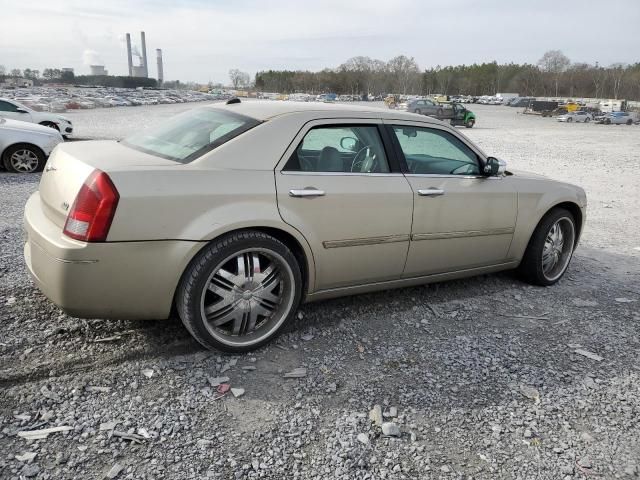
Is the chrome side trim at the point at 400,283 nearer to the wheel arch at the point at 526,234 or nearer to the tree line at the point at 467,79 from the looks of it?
the wheel arch at the point at 526,234

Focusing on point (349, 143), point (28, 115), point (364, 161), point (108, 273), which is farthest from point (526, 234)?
point (28, 115)

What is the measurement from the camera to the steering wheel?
3.80m

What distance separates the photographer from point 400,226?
388 centimetres

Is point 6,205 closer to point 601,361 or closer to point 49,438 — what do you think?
point 49,438

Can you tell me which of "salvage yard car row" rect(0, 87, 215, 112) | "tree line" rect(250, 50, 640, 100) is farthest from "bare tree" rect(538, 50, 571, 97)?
"salvage yard car row" rect(0, 87, 215, 112)

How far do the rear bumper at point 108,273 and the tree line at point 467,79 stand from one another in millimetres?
138376

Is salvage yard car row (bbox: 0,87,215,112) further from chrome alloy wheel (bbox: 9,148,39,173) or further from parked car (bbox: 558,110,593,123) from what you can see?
parked car (bbox: 558,110,593,123)

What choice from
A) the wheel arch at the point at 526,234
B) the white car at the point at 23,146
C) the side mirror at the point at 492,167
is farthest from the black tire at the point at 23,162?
the wheel arch at the point at 526,234

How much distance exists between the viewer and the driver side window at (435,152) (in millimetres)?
4105

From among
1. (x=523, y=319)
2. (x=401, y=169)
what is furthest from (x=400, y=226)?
(x=523, y=319)

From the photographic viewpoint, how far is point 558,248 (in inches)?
201

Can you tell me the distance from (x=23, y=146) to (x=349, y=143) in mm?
8566

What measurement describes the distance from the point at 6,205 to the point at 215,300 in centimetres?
548

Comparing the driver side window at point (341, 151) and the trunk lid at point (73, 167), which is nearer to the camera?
the trunk lid at point (73, 167)
